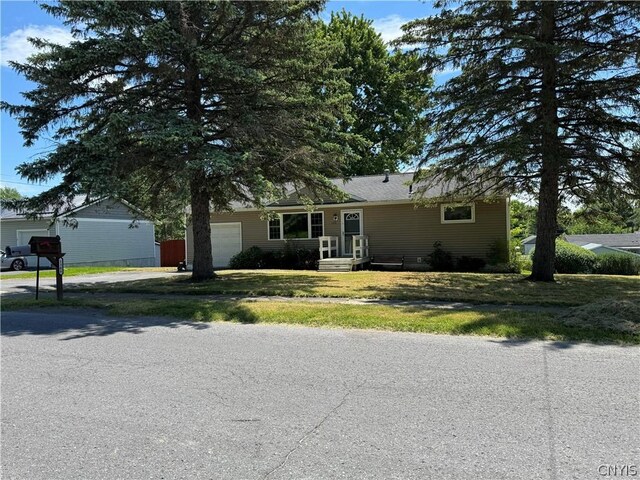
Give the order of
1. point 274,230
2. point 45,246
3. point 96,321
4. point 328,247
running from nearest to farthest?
point 96,321 → point 45,246 → point 328,247 → point 274,230

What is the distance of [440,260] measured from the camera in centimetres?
2078

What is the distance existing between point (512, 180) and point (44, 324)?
46.1 ft

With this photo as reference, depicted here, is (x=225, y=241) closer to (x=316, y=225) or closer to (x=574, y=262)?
(x=316, y=225)

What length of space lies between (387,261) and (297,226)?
187 inches

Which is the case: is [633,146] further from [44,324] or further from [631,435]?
[44,324]

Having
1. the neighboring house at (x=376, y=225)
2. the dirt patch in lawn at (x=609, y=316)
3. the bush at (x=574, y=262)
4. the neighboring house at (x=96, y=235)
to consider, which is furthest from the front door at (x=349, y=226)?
the dirt patch in lawn at (x=609, y=316)

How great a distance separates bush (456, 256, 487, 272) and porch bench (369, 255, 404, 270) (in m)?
2.46

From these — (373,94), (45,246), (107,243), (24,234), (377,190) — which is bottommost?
(45,246)

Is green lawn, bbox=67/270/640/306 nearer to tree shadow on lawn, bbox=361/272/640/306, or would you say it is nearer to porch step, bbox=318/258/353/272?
tree shadow on lawn, bbox=361/272/640/306

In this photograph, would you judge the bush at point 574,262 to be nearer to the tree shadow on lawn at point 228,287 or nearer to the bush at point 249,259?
the tree shadow on lawn at point 228,287

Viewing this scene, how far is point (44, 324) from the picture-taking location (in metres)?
8.94

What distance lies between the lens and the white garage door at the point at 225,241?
24.8 m

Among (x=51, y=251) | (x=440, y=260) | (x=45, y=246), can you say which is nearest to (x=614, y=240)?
(x=440, y=260)

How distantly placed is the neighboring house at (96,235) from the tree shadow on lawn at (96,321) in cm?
1783
